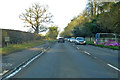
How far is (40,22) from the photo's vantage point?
5088cm

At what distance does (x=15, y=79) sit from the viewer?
19.6ft

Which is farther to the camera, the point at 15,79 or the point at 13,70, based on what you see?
the point at 13,70

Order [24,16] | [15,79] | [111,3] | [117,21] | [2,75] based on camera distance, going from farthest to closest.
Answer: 1. [24,16]
2. [111,3]
3. [117,21]
4. [2,75]
5. [15,79]

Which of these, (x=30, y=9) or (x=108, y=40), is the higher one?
(x=30, y=9)

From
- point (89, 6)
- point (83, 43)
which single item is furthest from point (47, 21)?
point (83, 43)

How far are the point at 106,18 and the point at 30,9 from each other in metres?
26.8

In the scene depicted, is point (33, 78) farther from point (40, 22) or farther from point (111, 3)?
point (40, 22)

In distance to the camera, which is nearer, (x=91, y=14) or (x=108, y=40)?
(x=108, y=40)

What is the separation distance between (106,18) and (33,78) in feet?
87.3

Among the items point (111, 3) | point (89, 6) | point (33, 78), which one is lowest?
point (33, 78)

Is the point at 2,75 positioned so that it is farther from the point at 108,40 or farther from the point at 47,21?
the point at 47,21

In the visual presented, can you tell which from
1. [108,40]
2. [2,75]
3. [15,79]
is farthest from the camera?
[108,40]

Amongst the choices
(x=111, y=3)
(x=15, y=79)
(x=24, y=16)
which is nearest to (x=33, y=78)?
(x=15, y=79)

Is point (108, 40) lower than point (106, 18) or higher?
lower
